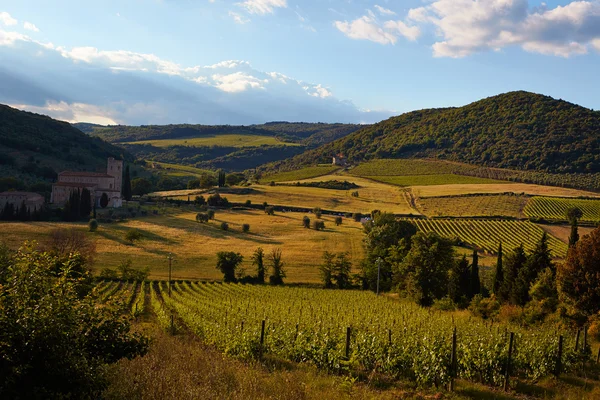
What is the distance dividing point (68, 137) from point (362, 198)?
98614 millimetres

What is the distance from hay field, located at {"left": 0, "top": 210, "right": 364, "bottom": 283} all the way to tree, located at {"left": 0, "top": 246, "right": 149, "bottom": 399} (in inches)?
1682

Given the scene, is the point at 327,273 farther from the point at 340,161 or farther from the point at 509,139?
the point at 509,139

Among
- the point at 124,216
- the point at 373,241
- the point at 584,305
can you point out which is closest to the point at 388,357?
the point at 584,305

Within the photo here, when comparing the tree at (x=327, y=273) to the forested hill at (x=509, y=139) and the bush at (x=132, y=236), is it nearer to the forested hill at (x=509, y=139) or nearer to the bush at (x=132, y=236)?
the bush at (x=132, y=236)

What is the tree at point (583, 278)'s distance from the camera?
21.8m

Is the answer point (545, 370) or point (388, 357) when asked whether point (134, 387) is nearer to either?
point (388, 357)

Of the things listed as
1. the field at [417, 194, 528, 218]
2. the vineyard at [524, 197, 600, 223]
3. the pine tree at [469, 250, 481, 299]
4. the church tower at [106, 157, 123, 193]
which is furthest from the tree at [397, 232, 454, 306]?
the church tower at [106, 157, 123, 193]

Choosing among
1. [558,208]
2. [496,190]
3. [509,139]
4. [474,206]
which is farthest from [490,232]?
[509,139]

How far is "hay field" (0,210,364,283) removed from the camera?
54031mm

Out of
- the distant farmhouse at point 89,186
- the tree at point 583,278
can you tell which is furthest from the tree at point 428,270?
the distant farmhouse at point 89,186

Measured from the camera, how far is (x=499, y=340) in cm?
1393

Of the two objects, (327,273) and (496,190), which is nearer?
(327,273)

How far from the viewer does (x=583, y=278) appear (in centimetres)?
2228

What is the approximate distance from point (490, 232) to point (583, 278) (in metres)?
52.5
